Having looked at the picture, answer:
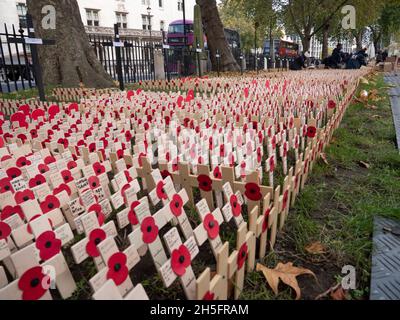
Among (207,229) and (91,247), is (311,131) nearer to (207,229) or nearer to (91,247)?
(207,229)

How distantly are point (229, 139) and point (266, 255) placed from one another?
140 centimetres

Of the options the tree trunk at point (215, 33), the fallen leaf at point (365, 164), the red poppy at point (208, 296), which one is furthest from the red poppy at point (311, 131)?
the tree trunk at point (215, 33)

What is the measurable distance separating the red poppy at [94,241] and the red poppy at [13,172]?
1.24m

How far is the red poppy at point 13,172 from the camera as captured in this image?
224 cm

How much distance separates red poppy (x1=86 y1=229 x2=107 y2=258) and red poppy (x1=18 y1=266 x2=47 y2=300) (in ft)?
0.67

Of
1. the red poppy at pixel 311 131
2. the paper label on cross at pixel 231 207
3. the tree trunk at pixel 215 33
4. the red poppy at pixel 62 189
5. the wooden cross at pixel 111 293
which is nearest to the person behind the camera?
the wooden cross at pixel 111 293

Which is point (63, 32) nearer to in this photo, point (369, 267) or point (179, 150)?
point (179, 150)

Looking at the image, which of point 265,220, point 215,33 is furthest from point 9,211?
point 215,33

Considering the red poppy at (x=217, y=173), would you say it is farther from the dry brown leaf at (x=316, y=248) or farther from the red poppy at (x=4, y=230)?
the red poppy at (x=4, y=230)

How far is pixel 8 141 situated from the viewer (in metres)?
3.43

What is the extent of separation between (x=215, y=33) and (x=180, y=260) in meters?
17.6

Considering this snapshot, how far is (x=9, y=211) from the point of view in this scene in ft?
5.63

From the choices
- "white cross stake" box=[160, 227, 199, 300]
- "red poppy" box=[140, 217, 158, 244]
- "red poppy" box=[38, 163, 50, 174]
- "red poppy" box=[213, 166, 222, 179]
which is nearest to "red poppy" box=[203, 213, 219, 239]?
"white cross stake" box=[160, 227, 199, 300]

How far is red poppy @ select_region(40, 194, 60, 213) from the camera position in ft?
5.89
